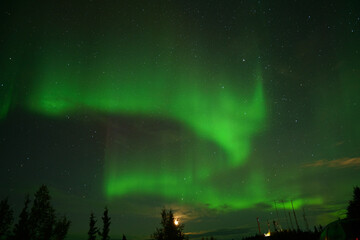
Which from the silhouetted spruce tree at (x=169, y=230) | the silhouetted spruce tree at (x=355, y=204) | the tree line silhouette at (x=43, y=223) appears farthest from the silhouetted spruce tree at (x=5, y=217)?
the silhouetted spruce tree at (x=355, y=204)

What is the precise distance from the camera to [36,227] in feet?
112

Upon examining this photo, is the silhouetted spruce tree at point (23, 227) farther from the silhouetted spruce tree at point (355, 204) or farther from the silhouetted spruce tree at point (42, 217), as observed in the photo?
the silhouetted spruce tree at point (355, 204)

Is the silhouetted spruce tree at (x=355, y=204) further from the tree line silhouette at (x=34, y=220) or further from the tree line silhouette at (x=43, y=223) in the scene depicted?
the tree line silhouette at (x=34, y=220)

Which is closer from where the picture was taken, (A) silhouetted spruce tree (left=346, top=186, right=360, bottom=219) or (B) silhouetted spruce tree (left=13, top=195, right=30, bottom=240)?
(B) silhouetted spruce tree (left=13, top=195, right=30, bottom=240)

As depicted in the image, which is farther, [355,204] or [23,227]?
[355,204]

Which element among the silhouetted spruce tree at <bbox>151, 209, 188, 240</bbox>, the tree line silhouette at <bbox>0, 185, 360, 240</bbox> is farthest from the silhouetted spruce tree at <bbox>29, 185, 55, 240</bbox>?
the silhouetted spruce tree at <bbox>151, 209, 188, 240</bbox>

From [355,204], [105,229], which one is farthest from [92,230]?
[355,204]

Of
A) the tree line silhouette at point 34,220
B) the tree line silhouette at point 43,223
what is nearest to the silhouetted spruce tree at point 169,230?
the tree line silhouette at point 43,223

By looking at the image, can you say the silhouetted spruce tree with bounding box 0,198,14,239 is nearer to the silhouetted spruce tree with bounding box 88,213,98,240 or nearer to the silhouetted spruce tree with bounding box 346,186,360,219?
the silhouetted spruce tree with bounding box 88,213,98,240

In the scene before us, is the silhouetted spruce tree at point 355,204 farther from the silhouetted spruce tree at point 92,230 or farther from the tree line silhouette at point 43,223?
the silhouetted spruce tree at point 92,230

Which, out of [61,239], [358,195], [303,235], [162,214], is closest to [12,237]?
[61,239]

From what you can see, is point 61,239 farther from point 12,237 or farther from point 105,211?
point 105,211

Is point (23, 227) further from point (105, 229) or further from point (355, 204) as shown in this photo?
point (355, 204)

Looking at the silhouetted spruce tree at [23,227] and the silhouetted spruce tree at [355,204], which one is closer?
the silhouetted spruce tree at [23,227]
